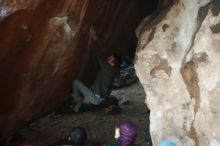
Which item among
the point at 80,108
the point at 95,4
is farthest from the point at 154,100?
the point at 80,108

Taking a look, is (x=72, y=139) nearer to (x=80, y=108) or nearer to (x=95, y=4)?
(x=95, y=4)

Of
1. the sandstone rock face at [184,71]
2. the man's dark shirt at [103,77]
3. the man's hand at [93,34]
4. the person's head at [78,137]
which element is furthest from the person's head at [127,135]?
the man's dark shirt at [103,77]

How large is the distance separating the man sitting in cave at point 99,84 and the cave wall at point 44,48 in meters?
0.18

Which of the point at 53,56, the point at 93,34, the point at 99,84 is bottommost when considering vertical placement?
the point at 99,84

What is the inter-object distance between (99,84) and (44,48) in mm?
2238

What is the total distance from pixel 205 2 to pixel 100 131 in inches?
161

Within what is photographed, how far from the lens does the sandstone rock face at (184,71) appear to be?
5781 millimetres

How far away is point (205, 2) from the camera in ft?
19.9

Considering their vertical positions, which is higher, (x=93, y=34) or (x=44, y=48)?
(x=93, y=34)

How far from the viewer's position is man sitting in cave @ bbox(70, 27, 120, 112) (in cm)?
877

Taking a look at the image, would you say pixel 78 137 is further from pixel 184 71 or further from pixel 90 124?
pixel 90 124

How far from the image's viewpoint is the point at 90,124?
988 centimetres

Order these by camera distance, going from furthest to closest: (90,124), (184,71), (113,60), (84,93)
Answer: (90,124) → (84,93) → (113,60) → (184,71)

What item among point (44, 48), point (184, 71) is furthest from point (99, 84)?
point (184, 71)
